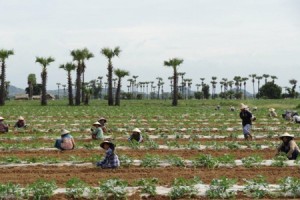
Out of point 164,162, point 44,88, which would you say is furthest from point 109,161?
point 44,88

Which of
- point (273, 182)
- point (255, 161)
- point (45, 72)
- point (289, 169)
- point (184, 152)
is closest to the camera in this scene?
point (273, 182)

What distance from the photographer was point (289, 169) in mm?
13555

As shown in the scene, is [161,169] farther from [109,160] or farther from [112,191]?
[112,191]

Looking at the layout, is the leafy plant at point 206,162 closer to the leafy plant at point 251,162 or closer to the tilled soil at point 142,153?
the leafy plant at point 251,162

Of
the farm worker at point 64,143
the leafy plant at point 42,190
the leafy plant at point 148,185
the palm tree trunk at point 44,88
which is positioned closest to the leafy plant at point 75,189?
the leafy plant at point 42,190

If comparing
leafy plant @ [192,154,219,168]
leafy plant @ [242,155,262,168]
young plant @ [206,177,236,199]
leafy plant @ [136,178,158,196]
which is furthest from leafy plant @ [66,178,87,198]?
→ leafy plant @ [242,155,262,168]

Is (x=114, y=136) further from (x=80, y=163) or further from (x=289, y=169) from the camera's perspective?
(x=289, y=169)

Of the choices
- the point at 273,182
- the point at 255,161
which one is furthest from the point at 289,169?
the point at 273,182

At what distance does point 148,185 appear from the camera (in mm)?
10664

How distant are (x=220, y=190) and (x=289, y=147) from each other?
596 cm

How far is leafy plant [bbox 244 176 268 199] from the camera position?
33.5ft

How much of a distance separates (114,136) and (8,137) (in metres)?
4.53

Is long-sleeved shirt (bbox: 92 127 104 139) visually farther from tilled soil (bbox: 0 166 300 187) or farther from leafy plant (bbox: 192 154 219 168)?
leafy plant (bbox: 192 154 219 168)

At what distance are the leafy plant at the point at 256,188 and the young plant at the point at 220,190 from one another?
344 mm
